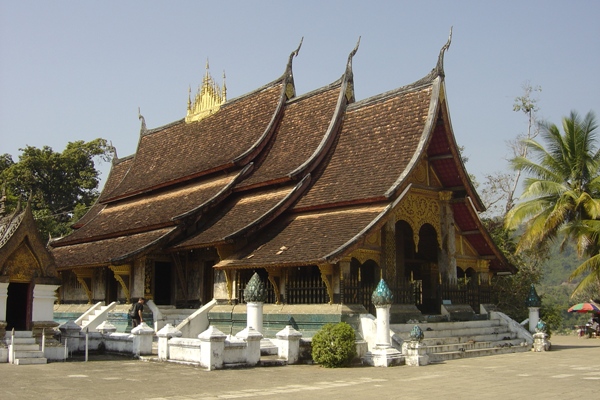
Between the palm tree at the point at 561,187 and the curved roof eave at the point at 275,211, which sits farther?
the palm tree at the point at 561,187

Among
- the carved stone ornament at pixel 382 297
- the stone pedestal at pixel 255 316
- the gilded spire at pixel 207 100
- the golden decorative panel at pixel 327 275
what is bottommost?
the stone pedestal at pixel 255 316

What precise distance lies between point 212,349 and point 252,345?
882mm

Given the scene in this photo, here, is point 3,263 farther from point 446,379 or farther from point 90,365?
point 446,379

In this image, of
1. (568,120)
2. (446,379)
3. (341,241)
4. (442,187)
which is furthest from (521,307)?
(446,379)

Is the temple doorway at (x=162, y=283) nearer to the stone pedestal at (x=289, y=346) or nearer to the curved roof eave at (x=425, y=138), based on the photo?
the stone pedestal at (x=289, y=346)

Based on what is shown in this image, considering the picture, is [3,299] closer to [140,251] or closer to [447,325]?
[140,251]

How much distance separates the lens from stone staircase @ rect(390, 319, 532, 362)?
14438mm

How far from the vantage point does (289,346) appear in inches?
523

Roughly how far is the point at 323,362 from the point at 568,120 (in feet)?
45.9

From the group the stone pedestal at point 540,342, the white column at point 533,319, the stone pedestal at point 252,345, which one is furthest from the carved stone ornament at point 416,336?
the white column at point 533,319

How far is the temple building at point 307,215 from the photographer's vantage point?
51.3 feet

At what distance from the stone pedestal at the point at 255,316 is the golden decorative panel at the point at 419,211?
164 inches

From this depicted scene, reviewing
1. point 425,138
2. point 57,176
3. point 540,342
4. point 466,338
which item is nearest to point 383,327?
point 466,338

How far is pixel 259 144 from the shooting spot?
20469 millimetres
